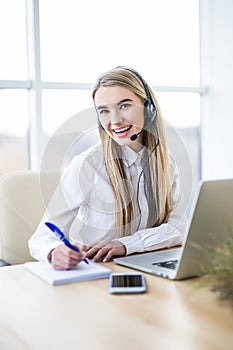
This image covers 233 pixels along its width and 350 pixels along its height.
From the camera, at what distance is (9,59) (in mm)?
3094

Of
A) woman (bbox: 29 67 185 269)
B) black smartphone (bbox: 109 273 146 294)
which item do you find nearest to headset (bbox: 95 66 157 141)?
woman (bbox: 29 67 185 269)

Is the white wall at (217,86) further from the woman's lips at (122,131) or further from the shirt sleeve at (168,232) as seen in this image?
the woman's lips at (122,131)

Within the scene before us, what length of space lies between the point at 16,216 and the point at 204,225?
0.88m

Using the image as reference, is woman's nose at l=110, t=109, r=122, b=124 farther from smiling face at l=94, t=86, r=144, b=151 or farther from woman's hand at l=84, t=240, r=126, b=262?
woman's hand at l=84, t=240, r=126, b=262

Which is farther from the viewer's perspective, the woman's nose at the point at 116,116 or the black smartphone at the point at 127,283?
the woman's nose at the point at 116,116

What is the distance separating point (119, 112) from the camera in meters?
1.37

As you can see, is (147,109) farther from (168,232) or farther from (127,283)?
(127,283)

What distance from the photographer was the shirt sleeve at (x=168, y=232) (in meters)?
1.49

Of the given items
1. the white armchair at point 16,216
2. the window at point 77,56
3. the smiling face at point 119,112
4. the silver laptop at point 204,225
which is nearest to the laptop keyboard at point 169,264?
the silver laptop at point 204,225

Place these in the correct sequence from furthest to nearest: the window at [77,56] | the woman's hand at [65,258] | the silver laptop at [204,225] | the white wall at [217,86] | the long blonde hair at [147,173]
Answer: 1. the white wall at [217,86]
2. the window at [77,56]
3. the long blonde hair at [147,173]
4. the woman's hand at [65,258]
5. the silver laptop at [204,225]

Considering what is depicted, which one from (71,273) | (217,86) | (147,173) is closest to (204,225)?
(71,273)

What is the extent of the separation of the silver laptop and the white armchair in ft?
2.31

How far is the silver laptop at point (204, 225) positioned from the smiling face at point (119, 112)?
35cm

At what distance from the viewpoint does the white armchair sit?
181 cm
